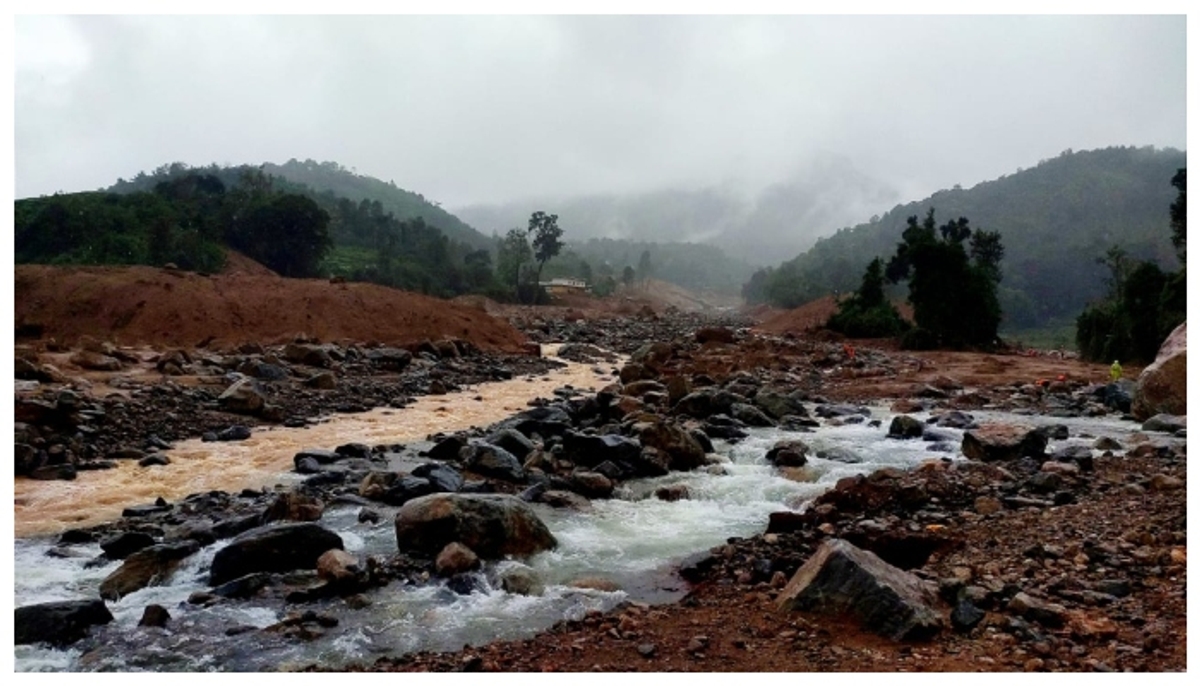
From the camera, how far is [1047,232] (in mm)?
112125

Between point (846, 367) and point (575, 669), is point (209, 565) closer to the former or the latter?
point (575, 669)

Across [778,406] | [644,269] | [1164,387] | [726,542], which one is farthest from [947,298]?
[644,269]

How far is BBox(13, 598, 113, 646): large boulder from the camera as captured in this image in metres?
4.78

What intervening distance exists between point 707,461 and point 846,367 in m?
14.7

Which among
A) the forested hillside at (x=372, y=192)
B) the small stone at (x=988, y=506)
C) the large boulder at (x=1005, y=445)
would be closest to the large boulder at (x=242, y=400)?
the large boulder at (x=1005, y=445)

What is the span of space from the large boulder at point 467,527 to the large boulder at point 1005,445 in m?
5.94

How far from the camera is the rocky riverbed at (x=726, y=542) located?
14.8 ft

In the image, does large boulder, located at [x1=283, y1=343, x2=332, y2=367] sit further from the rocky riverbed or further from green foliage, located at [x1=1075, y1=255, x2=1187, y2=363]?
green foliage, located at [x1=1075, y1=255, x2=1187, y2=363]

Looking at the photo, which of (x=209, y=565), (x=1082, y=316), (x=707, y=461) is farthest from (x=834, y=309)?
(x=209, y=565)

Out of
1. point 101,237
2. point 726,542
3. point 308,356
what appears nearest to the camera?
point 726,542

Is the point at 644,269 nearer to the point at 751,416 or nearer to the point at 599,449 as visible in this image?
the point at 751,416

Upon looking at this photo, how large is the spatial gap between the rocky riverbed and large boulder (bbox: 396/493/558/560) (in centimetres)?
2

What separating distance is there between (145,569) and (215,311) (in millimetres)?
22507

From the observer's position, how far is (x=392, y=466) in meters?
10.3
